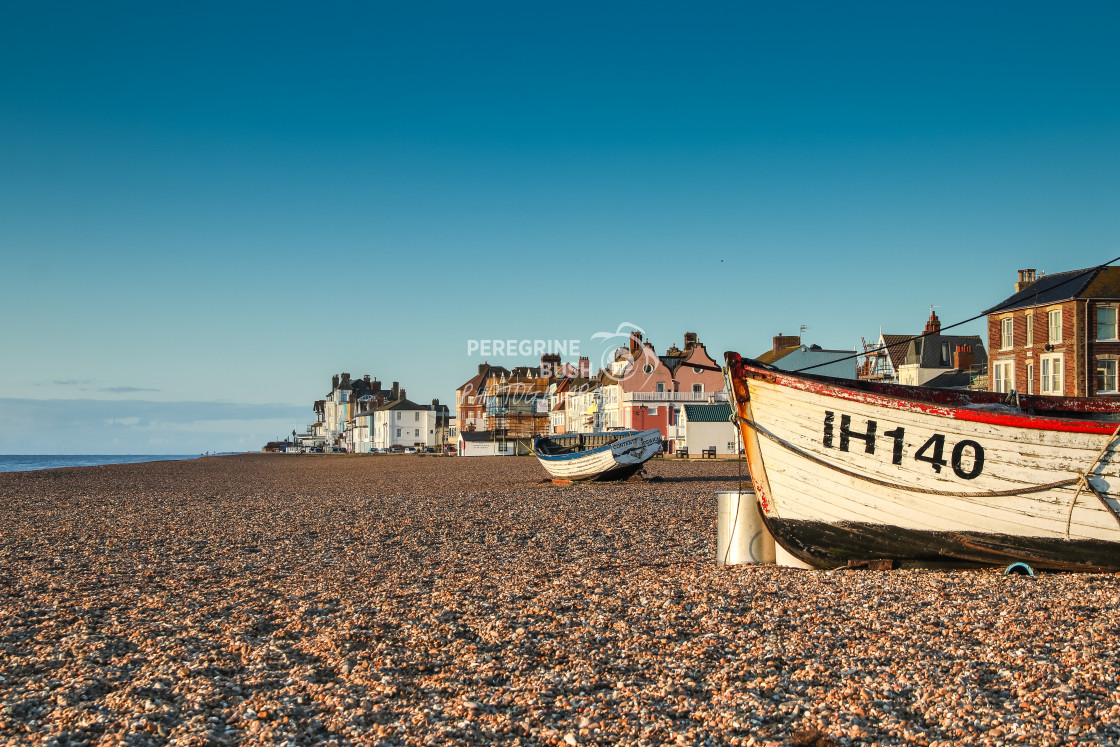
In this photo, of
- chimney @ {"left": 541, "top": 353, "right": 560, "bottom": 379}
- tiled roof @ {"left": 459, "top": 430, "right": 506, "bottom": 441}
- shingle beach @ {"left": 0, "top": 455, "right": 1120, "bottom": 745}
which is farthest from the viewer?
chimney @ {"left": 541, "top": 353, "right": 560, "bottom": 379}

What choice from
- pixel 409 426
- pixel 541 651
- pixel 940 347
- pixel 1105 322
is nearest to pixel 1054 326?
pixel 1105 322

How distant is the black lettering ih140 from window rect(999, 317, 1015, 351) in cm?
4080

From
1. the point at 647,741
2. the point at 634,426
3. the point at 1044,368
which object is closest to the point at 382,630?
the point at 647,741

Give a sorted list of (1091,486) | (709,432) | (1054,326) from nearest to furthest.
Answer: (1091,486)
(1054,326)
(709,432)

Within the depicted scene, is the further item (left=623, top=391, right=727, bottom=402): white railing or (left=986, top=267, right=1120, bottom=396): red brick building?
(left=623, top=391, right=727, bottom=402): white railing

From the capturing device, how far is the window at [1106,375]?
42062mm

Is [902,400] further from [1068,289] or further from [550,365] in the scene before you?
[550,365]

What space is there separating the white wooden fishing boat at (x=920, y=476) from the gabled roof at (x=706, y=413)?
47910 millimetres

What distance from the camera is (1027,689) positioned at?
20.0ft

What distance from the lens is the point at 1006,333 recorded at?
47.4m

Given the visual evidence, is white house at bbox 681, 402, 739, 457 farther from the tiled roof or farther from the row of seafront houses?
the tiled roof

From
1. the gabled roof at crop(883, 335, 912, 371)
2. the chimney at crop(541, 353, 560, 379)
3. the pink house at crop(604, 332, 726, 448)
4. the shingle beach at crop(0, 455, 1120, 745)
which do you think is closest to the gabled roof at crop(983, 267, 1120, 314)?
the gabled roof at crop(883, 335, 912, 371)

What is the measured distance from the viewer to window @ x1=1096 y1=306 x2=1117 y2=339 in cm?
4203

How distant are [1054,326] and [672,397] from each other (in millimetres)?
30454
